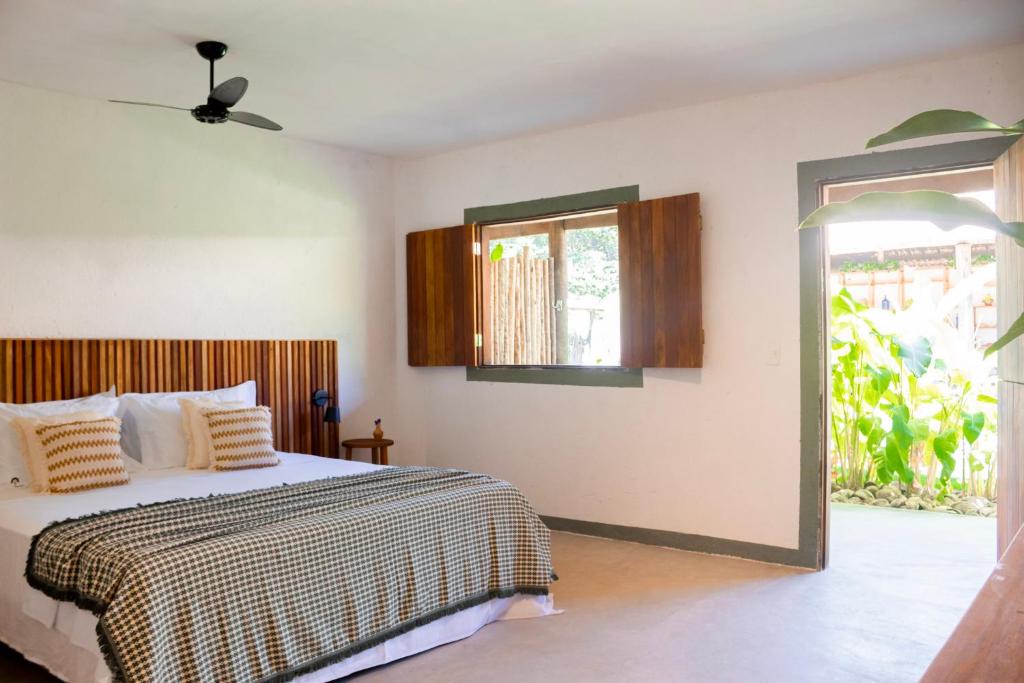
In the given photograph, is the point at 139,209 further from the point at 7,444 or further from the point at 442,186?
the point at 442,186

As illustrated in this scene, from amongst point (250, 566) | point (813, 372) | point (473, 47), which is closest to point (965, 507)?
point (813, 372)

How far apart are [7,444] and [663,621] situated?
10.1 feet

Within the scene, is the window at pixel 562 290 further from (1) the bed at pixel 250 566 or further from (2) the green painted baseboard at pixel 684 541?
(1) the bed at pixel 250 566

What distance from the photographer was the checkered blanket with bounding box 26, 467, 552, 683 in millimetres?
2480

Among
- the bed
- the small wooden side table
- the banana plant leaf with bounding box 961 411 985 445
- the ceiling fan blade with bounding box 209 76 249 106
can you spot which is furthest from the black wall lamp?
the banana plant leaf with bounding box 961 411 985 445

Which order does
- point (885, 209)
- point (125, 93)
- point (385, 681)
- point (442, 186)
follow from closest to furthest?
point (885, 209) → point (385, 681) → point (125, 93) → point (442, 186)

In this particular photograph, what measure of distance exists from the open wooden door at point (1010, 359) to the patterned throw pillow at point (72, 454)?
3.89m

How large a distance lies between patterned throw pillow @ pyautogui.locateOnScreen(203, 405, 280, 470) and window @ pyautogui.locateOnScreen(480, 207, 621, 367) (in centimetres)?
181

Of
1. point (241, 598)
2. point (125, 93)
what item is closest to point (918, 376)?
point (241, 598)

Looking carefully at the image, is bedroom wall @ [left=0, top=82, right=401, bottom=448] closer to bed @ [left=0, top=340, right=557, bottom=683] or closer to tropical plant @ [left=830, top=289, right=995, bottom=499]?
bed @ [left=0, top=340, right=557, bottom=683]

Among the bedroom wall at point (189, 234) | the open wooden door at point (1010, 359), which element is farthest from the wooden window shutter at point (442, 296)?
the open wooden door at point (1010, 359)

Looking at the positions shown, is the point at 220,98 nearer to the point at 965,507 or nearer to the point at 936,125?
the point at 936,125

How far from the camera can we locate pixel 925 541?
16.1 ft

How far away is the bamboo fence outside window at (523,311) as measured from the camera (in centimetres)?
561
